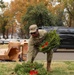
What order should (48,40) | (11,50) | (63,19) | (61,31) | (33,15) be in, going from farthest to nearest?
(63,19) → (33,15) → (61,31) → (11,50) → (48,40)

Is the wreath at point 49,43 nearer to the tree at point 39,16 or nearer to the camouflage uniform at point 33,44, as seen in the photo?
the camouflage uniform at point 33,44

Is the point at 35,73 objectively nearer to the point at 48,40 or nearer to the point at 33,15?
the point at 48,40

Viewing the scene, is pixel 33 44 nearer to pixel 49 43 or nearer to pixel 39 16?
pixel 49 43

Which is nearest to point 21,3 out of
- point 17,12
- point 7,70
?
point 17,12

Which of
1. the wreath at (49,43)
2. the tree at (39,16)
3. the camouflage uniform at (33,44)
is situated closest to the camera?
the wreath at (49,43)

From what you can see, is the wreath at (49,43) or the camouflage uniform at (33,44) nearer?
the wreath at (49,43)

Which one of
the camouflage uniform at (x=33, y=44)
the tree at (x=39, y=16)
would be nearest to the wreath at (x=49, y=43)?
the camouflage uniform at (x=33, y=44)

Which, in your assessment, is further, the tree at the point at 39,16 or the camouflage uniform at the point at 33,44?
the tree at the point at 39,16

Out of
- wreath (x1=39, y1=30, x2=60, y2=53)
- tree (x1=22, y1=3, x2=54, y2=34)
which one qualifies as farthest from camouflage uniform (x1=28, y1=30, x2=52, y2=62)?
tree (x1=22, y1=3, x2=54, y2=34)

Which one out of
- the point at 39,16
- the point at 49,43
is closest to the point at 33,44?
the point at 49,43

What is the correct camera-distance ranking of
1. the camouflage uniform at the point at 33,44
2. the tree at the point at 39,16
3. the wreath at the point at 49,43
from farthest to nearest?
the tree at the point at 39,16 → the camouflage uniform at the point at 33,44 → the wreath at the point at 49,43

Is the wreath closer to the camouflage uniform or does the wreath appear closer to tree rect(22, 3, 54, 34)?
Result: the camouflage uniform

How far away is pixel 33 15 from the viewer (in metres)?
36.9

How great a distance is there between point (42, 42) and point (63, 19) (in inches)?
1871
